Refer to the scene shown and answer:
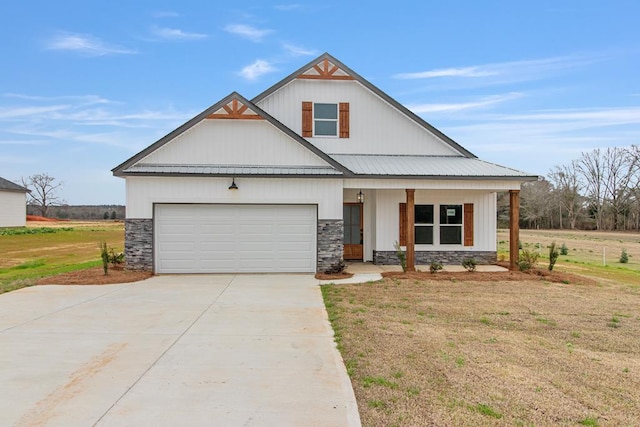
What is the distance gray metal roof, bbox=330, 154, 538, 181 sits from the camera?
13609mm

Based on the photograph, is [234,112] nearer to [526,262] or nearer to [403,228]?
[403,228]

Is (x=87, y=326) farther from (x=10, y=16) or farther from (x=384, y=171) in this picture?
(x=10, y=16)

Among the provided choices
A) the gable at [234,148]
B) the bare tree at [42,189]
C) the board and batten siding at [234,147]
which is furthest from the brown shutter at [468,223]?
the bare tree at [42,189]

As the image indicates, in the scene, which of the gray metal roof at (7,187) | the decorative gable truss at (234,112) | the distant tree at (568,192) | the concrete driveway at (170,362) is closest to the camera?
the concrete driveway at (170,362)

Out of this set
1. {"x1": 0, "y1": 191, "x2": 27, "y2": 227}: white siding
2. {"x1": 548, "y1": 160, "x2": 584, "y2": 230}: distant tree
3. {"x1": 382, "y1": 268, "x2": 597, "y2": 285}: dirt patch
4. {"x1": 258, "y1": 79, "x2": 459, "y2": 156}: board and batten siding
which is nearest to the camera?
{"x1": 382, "y1": 268, "x2": 597, "y2": 285}: dirt patch

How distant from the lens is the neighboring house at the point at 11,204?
46.0m

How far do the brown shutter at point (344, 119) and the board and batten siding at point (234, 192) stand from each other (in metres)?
3.04

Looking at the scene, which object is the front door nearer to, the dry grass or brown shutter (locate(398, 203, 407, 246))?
brown shutter (locate(398, 203, 407, 246))

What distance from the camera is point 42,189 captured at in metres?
77.4

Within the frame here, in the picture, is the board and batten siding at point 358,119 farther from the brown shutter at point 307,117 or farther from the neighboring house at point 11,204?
the neighboring house at point 11,204

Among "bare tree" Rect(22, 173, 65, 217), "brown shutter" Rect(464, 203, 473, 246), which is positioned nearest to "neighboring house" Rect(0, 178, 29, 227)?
"bare tree" Rect(22, 173, 65, 217)

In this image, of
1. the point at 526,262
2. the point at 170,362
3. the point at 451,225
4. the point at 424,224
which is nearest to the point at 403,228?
the point at 424,224

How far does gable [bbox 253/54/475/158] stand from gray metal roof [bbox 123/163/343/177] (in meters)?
2.64

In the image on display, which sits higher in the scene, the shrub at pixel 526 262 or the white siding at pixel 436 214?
the white siding at pixel 436 214
